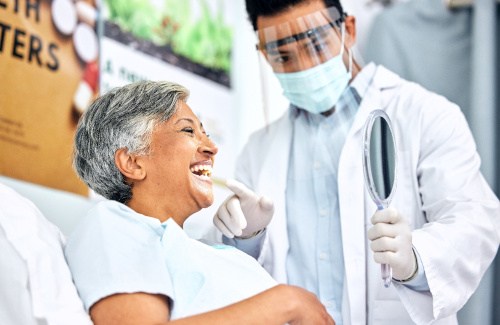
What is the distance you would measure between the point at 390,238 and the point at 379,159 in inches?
6.7

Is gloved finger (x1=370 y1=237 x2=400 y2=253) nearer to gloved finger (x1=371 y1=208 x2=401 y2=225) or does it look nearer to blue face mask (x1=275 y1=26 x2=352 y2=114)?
gloved finger (x1=371 y1=208 x2=401 y2=225)

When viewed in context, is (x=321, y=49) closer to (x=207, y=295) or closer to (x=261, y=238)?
(x=261, y=238)

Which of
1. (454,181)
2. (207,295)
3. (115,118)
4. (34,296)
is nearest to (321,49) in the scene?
(454,181)

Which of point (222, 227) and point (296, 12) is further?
point (296, 12)

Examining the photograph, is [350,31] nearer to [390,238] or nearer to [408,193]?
[408,193]

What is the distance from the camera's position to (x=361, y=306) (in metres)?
1.78

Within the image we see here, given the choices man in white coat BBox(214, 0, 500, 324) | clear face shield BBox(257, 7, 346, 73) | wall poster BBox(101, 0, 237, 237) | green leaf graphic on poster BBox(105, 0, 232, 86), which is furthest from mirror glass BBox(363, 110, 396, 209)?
green leaf graphic on poster BBox(105, 0, 232, 86)

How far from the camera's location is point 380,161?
1612 mm

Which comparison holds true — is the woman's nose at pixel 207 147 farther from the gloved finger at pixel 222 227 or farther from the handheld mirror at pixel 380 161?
the handheld mirror at pixel 380 161

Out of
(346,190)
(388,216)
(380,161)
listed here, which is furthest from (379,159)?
(346,190)

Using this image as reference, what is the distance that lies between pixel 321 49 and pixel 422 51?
885 millimetres

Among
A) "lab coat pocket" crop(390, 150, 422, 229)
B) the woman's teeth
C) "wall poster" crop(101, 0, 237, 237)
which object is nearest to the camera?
the woman's teeth

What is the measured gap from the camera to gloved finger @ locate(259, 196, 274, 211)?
184 cm

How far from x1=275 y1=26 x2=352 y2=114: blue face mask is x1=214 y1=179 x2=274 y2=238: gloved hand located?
31cm
